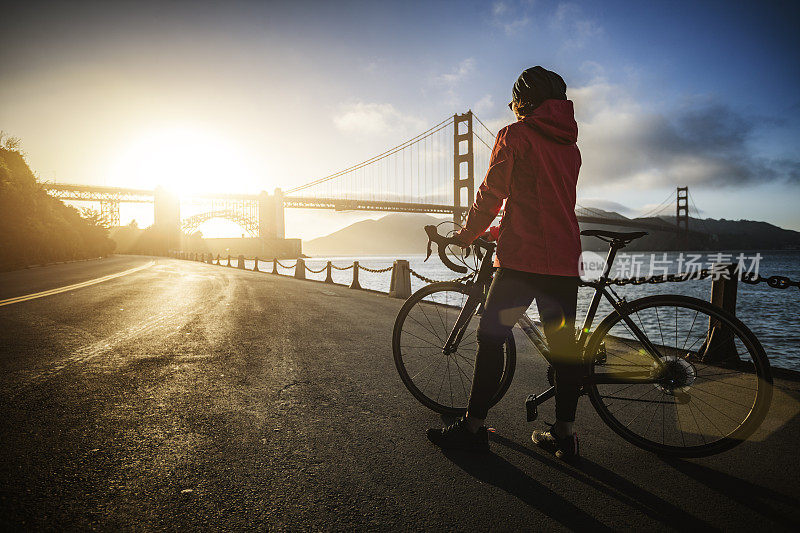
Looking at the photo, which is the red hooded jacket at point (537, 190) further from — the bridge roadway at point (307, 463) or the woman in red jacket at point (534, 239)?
the bridge roadway at point (307, 463)

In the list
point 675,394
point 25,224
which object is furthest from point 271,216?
point 675,394

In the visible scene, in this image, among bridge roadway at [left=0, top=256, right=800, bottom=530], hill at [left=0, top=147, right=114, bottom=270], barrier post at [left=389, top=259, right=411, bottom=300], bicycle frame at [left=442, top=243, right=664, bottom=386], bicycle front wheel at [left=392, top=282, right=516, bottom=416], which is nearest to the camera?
bridge roadway at [left=0, top=256, right=800, bottom=530]

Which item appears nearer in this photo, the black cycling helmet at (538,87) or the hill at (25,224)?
the black cycling helmet at (538,87)

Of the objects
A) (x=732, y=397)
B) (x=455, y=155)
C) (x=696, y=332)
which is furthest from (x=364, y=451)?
(x=455, y=155)

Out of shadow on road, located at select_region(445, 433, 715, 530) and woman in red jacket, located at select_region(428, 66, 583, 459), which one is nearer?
shadow on road, located at select_region(445, 433, 715, 530)

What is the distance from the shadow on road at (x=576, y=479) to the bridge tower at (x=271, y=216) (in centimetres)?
7990

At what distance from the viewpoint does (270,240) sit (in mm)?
80812

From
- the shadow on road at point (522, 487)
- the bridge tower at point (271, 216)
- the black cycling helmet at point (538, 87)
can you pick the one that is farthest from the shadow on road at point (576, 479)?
the bridge tower at point (271, 216)

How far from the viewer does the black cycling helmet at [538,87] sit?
2.19m

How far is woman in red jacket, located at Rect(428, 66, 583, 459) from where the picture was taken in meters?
2.15

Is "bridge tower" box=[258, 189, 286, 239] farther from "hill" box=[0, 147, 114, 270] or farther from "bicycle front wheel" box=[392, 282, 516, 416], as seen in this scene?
"bicycle front wheel" box=[392, 282, 516, 416]

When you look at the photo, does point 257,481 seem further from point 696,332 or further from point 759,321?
point 759,321

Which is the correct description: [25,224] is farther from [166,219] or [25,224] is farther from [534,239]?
[166,219]

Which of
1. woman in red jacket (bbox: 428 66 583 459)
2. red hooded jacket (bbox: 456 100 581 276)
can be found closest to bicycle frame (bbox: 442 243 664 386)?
woman in red jacket (bbox: 428 66 583 459)
